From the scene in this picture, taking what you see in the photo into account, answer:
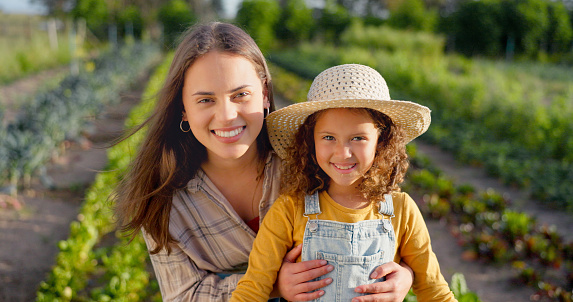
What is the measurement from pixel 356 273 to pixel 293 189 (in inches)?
13.9

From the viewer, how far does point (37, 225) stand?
4539 millimetres

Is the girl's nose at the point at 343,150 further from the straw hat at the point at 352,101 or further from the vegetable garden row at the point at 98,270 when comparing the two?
the vegetable garden row at the point at 98,270

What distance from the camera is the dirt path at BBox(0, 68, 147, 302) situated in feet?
11.7

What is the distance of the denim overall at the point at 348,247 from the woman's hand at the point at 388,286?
28 mm

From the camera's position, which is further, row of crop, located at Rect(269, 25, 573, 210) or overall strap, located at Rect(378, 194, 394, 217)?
row of crop, located at Rect(269, 25, 573, 210)

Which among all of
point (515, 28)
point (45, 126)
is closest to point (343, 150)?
point (45, 126)

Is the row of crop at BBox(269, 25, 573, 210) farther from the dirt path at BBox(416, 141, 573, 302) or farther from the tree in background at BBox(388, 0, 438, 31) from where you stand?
the tree in background at BBox(388, 0, 438, 31)

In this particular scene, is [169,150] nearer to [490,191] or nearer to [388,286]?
[388,286]

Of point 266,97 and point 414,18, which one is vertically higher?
point 414,18

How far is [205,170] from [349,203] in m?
0.65

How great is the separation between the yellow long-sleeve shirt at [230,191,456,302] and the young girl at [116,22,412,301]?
0.21 ft

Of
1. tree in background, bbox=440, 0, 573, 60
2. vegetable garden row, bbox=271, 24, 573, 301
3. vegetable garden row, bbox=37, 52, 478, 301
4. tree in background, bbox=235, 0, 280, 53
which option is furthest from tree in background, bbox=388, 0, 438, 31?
vegetable garden row, bbox=37, 52, 478, 301

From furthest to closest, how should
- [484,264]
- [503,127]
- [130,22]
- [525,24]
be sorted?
1. [130,22]
2. [525,24]
3. [503,127]
4. [484,264]

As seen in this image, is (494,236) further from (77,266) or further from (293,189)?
(77,266)
